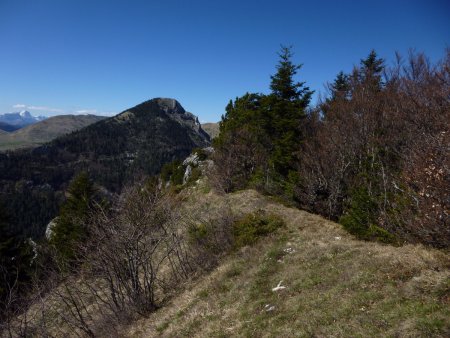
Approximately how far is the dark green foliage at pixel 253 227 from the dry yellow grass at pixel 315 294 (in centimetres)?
58

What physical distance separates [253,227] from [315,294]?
7.68 m

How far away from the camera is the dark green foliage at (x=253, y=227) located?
16.7 metres

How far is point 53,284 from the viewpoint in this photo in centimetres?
1293

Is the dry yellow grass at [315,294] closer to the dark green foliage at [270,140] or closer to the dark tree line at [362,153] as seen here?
the dark tree line at [362,153]

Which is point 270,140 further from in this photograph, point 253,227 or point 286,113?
point 253,227

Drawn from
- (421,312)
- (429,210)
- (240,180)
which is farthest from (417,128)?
(240,180)

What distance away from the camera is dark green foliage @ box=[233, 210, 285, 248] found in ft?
54.8

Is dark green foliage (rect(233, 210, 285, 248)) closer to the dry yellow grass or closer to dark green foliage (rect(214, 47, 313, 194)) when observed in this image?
the dry yellow grass

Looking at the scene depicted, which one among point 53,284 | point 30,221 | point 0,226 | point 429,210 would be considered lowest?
point 30,221

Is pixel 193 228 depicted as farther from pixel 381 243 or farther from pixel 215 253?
pixel 381 243

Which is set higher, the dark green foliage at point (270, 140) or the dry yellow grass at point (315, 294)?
the dark green foliage at point (270, 140)

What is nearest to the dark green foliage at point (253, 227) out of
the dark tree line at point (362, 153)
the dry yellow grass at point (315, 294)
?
the dry yellow grass at point (315, 294)

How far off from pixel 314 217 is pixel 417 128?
291 inches

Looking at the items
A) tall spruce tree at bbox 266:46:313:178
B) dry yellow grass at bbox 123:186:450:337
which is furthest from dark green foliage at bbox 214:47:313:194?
dry yellow grass at bbox 123:186:450:337
